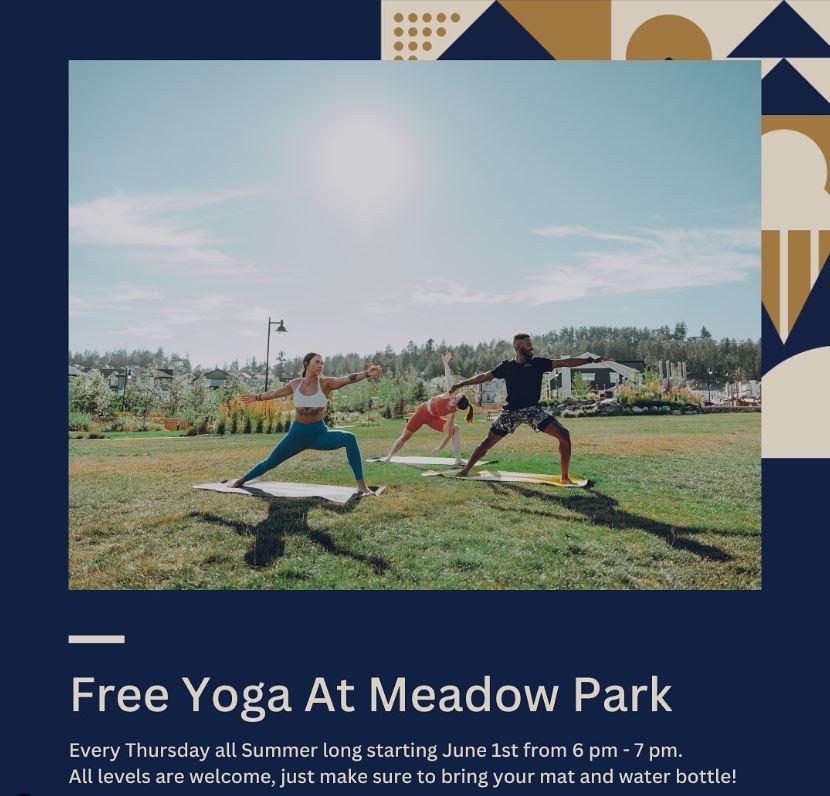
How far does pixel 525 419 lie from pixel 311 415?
9.42ft

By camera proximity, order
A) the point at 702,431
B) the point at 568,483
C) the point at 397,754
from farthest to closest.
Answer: the point at 702,431, the point at 568,483, the point at 397,754

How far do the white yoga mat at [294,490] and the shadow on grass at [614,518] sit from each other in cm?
186

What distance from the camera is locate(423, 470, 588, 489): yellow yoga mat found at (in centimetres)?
823

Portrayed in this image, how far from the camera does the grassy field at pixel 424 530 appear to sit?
5.37 m

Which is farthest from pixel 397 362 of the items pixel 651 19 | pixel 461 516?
pixel 651 19

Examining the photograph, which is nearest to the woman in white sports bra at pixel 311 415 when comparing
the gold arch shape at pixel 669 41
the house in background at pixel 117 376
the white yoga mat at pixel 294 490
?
the white yoga mat at pixel 294 490

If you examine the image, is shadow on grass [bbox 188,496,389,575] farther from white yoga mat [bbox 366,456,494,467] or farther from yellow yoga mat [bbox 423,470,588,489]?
white yoga mat [bbox 366,456,494,467]

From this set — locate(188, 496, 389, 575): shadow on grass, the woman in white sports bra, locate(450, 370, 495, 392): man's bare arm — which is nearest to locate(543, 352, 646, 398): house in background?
locate(450, 370, 495, 392): man's bare arm

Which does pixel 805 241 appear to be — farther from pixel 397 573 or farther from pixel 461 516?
pixel 397 573

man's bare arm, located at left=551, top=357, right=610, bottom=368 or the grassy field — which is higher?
man's bare arm, located at left=551, top=357, right=610, bottom=368

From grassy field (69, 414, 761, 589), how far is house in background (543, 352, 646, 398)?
23.5 feet

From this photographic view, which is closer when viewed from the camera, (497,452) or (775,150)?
(775,150)

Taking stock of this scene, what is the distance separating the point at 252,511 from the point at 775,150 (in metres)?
7.15

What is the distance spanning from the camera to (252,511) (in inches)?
278
